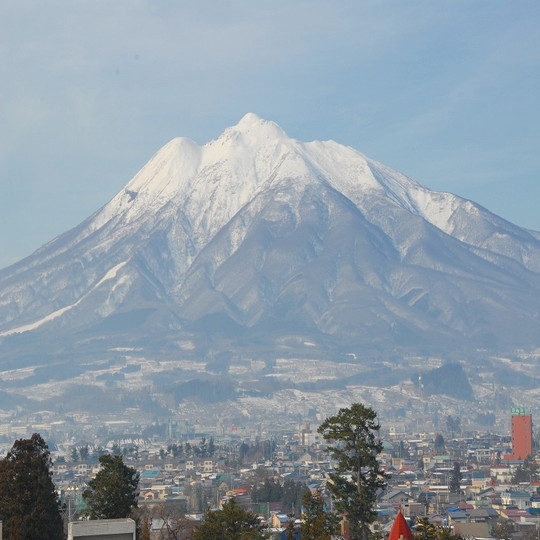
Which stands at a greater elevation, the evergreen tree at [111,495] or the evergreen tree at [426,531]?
the evergreen tree at [111,495]

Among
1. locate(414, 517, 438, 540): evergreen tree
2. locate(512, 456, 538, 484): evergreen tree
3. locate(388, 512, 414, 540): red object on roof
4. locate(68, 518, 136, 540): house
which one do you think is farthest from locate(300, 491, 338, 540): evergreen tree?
locate(512, 456, 538, 484): evergreen tree

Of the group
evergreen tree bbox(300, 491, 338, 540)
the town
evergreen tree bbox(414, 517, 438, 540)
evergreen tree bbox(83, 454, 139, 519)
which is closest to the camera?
evergreen tree bbox(414, 517, 438, 540)

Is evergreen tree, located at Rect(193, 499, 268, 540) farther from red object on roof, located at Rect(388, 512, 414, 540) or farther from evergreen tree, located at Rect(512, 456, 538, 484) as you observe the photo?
evergreen tree, located at Rect(512, 456, 538, 484)

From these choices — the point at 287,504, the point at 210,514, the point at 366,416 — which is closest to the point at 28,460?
the point at 210,514

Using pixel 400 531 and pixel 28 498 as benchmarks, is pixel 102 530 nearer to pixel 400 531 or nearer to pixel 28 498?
pixel 400 531

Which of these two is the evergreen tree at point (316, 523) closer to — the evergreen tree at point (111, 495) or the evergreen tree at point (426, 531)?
Answer: the evergreen tree at point (426, 531)

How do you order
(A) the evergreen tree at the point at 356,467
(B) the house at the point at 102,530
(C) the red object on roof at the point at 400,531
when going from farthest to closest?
1. (A) the evergreen tree at the point at 356,467
2. (C) the red object on roof at the point at 400,531
3. (B) the house at the point at 102,530

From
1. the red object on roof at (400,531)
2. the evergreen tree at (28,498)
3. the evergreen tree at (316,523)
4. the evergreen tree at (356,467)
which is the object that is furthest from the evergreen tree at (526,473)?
the red object on roof at (400,531)
